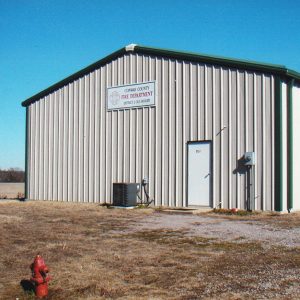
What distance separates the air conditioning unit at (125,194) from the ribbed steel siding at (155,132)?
769 mm

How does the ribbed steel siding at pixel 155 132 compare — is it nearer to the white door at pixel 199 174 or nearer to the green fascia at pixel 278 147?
the green fascia at pixel 278 147

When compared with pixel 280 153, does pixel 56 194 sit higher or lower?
lower

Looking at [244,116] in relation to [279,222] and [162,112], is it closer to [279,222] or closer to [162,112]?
[162,112]

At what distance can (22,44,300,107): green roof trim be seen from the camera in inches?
592

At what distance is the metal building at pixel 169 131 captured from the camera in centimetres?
1509

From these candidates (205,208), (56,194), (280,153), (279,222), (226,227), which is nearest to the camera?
(226,227)

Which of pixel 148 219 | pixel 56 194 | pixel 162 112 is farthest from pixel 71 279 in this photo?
pixel 56 194

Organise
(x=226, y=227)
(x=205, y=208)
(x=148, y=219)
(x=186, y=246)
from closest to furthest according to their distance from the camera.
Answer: (x=186, y=246) → (x=226, y=227) → (x=148, y=219) → (x=205, y=208)

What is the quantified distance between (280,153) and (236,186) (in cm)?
184

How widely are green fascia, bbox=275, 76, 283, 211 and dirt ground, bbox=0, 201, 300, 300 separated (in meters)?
1.76

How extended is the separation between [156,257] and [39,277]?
2505mm

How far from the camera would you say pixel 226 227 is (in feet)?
36.6

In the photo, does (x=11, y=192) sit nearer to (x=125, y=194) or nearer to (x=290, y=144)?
(x=125, y=194)

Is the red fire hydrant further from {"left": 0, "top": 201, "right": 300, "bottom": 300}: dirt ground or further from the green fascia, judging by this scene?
the green fascia
